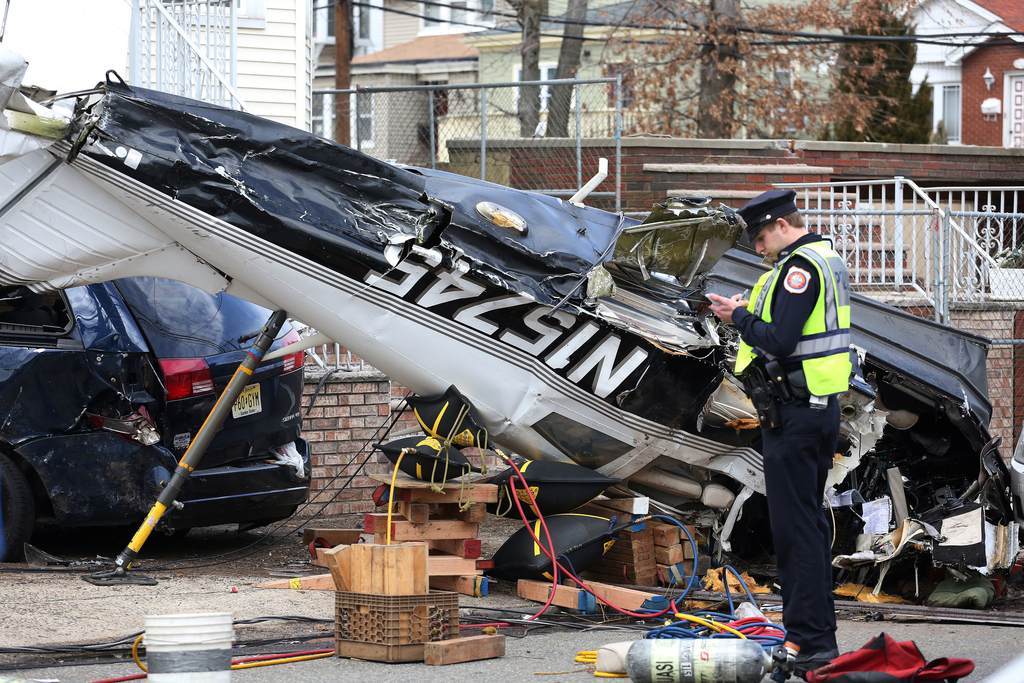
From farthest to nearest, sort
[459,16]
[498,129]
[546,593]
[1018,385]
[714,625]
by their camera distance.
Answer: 1. [459,16]
2. [498,129]
3. [1018,385]
4. [546,593]
5. [714,625]

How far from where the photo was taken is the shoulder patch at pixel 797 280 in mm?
4121

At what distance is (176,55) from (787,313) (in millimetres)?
7145

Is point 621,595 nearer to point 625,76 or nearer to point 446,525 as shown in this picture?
point 446,525

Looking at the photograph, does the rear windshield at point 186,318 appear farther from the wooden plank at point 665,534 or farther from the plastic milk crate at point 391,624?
the wooden plank at point 665,534

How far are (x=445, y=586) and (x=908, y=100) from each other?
73.4 ft

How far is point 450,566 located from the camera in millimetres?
5500

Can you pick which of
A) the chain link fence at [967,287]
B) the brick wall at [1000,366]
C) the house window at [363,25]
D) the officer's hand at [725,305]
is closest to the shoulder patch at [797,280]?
the officer's hand at [725,305]

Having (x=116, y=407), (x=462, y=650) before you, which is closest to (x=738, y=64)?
(x=116, y=407)

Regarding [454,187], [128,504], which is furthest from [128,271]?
[454,187]

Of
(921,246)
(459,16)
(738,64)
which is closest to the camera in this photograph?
(921,246)

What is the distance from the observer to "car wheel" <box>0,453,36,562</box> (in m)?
5.91

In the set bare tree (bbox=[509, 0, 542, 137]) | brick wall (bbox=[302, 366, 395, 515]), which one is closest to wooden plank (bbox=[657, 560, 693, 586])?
brick wall (bbox=[302, 366, 395, 515])

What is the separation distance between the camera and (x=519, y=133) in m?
15.9

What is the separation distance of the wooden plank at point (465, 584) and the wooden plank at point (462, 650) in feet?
3.46
